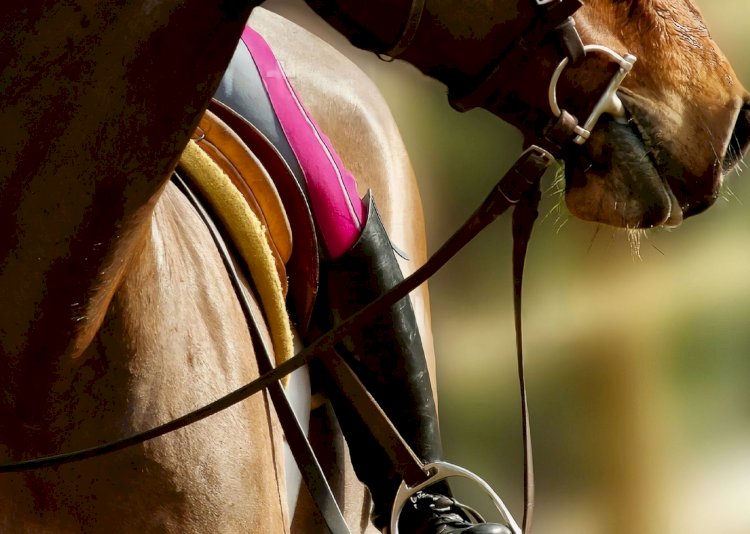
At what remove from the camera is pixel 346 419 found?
2059 millimetres

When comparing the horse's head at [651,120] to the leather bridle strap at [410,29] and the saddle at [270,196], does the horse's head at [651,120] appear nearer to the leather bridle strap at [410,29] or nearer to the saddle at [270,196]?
the leather bridle strap at [410,29]

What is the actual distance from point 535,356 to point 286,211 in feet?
9.33

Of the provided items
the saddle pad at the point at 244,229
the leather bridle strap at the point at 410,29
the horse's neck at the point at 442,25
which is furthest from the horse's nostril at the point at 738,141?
the saddle pad at the point at 244,229

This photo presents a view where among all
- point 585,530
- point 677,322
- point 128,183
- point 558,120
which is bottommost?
point 585,530

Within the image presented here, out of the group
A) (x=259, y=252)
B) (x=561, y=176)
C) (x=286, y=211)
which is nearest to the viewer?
(x=561, y=176)

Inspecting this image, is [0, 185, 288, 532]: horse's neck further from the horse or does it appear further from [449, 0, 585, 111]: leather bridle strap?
[449, 0, 585, 111]: leather bridle strap

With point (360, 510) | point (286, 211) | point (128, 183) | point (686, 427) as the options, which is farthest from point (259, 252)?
point (686, 427)

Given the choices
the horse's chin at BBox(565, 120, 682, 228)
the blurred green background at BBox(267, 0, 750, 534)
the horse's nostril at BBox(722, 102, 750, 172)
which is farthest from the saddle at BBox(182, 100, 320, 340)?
the blurred green background at BBox(267, 0, 750, 534)

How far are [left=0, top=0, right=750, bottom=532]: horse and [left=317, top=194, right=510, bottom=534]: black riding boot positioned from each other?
1.35ft

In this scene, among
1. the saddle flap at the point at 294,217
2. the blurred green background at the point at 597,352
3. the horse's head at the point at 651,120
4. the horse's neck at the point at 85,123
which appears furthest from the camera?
the blurred green background at the point at 597,352

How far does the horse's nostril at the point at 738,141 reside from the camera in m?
1.40

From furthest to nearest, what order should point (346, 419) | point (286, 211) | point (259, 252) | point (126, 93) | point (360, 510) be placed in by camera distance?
point (360, 510)
point (346, 419)
point (286, 211)
point (259, 252)
point (126, 93)

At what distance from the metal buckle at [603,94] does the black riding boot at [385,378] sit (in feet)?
2.31

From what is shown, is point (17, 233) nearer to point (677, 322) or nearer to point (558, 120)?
point (558, 120)
